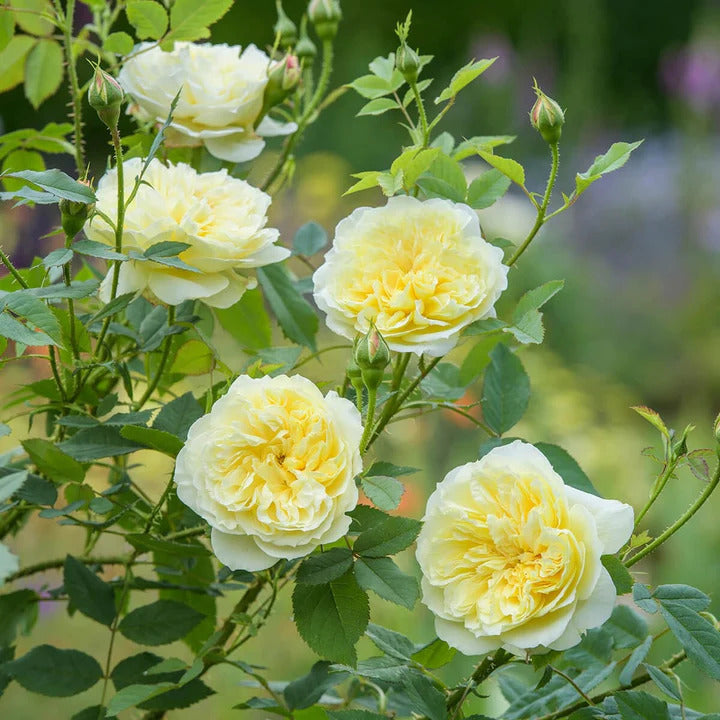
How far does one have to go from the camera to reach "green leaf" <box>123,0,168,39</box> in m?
0.57

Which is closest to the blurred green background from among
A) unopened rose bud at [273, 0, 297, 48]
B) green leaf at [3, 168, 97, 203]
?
unopened rose bud at [273, 0, 297, 48]

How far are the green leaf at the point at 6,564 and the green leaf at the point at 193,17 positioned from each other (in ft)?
1.14

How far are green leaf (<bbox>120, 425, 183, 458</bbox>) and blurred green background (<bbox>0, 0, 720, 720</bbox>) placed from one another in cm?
107

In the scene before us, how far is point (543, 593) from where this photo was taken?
42cm

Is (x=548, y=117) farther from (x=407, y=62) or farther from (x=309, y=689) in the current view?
(x=309, y=689)

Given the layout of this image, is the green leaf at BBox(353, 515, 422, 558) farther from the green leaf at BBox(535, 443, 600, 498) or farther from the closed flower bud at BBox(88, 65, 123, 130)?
the closed flower bud at BBox(88, 65, 123, 130)

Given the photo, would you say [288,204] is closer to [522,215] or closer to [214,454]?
[522,215]

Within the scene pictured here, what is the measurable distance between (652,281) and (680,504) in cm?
200

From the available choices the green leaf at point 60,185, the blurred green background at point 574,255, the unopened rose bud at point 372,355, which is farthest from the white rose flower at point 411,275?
the blurred green background at point 574,255

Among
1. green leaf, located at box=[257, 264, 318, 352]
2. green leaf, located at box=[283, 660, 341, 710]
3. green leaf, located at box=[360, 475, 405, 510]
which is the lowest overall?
green leaf, located at box=[283, 660, 341, 710]

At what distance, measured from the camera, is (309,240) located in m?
0.70

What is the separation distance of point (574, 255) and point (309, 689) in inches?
140

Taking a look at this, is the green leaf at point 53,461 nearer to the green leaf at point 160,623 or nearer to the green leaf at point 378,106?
the green leaf at point 160,623

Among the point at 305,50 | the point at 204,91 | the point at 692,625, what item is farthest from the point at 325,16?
the point at 692,625
